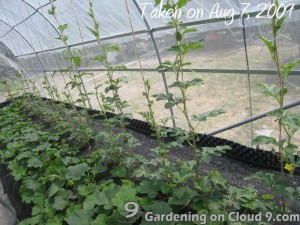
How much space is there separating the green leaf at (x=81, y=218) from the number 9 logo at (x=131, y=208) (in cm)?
31

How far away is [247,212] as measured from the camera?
71.1 inches

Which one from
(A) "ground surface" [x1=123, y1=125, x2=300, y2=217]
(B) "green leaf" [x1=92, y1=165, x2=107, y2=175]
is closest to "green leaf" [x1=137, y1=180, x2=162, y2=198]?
(A) "ground surface" [x1=123, y1=125, x2=300, y2=217]

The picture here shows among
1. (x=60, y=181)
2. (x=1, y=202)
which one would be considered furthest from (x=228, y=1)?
(x=1, y=202)

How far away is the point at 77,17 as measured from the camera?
14.9 ft

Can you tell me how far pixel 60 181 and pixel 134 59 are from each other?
9.10 feet

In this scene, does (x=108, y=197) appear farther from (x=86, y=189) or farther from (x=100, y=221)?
(x=86, y=189)

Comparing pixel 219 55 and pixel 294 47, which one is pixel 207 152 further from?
pixel 219 55

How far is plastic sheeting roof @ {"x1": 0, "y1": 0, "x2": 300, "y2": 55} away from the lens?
2.69 metres

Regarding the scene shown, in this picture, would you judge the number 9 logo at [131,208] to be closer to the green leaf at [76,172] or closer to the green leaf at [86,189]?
the green leaf at [86,189]

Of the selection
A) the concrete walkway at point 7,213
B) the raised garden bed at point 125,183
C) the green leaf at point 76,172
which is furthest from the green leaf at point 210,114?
the concrete walkway at point 7,213

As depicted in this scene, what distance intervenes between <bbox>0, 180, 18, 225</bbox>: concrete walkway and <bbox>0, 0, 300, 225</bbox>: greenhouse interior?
0.02 m

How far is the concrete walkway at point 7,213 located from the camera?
10.2ft

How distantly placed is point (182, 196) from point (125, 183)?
22.1 inches

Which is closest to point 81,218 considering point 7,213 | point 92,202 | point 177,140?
point 92,202
